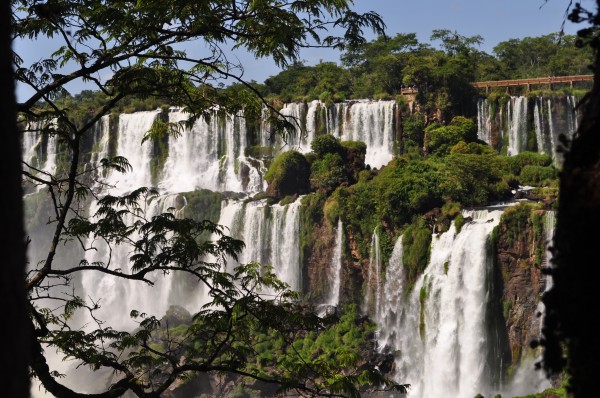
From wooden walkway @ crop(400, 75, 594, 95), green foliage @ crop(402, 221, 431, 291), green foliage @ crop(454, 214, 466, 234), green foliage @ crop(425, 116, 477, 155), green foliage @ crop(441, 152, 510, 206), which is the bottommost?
green foliage @ crop(402, 221, 431, 291)

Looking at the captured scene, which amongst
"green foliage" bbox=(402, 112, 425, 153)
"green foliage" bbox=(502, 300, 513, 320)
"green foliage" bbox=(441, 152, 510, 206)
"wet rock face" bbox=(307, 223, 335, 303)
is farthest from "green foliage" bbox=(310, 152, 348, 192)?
"green foliage" bbox=(502, 300, 513, 320)

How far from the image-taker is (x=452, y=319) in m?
20.8

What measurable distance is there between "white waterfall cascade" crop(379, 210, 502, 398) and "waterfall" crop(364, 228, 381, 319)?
2.04 meters

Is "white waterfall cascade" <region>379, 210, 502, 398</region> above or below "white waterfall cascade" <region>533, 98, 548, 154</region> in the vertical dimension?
below

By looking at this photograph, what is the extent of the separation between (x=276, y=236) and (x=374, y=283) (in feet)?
14.9

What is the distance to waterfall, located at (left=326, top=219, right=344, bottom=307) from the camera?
25.8m

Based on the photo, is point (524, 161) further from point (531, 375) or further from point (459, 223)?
point (531, 375)

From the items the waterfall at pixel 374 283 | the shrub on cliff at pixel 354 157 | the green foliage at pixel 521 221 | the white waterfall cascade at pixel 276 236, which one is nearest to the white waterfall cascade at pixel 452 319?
the green foliage at pixel 521 221

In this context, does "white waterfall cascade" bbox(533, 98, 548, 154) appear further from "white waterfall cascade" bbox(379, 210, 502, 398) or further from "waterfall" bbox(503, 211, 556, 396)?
"waterfall" bbox(503, 211, 556, 396)

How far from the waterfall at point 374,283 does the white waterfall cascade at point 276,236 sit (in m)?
3.22

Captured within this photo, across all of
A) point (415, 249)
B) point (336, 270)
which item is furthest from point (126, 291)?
point (415, 249)

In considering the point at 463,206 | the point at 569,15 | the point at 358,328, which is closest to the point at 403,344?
the point at 358,328

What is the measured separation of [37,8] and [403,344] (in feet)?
63.4

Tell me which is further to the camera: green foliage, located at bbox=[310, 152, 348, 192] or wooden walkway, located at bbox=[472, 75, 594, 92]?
wooden walkway, located at bbox=[472, 75, 594, 92]
